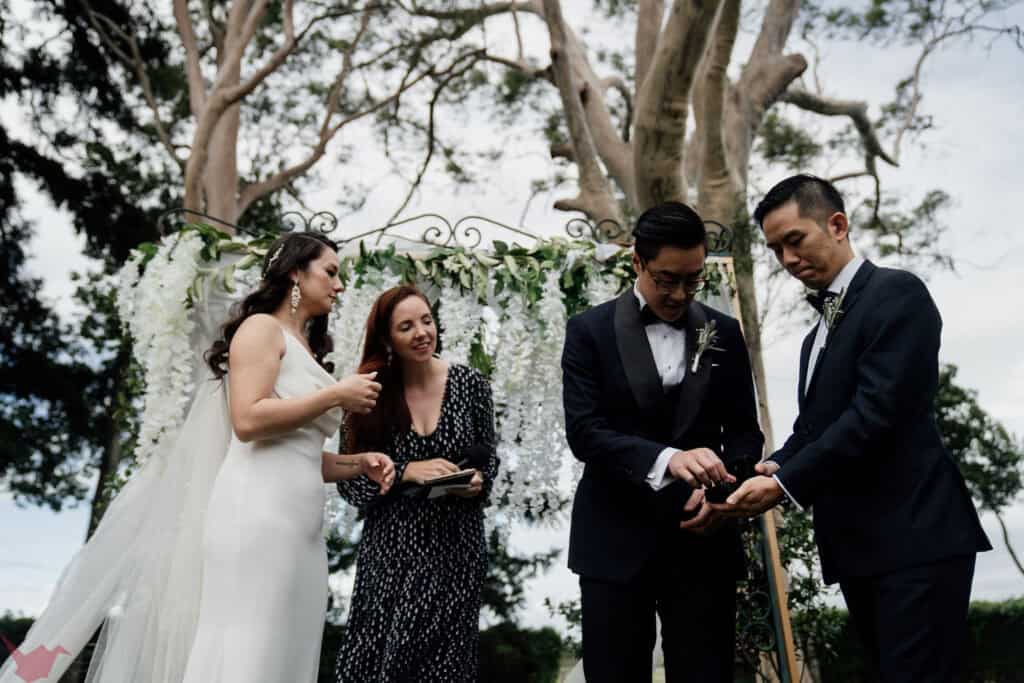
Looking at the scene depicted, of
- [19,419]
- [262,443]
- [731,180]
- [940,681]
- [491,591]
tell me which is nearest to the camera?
[940,681]

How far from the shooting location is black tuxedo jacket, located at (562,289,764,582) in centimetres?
284

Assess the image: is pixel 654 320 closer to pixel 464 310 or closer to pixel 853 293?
pixel 853 293

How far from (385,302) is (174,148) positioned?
8.96 m

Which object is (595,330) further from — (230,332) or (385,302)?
(230,332)

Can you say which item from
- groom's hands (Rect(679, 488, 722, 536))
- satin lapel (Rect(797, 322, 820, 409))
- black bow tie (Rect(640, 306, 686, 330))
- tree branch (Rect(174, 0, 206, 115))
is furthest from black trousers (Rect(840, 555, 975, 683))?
tree branch (Rect(174, 0, 206, 115))

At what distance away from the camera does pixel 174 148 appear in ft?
38.5

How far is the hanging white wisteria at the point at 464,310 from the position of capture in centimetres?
516

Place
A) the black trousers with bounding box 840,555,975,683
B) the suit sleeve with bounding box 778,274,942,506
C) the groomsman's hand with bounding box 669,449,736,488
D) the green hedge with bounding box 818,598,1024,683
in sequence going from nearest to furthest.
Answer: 1. the black trousers with bounding box 840,555,975,683
2. the suit sleeve with bounding box 778,274,942,506
3. the groomsman's hand with bounding box 669,449,736,488
4. the green hedge with bounding box 818,598,1024,683

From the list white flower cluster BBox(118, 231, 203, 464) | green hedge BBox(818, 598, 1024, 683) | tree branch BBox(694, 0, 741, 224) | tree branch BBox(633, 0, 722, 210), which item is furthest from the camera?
green hedge BBox(818, 598, 1024, 683)

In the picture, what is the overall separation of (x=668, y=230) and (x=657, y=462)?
2.17 feet

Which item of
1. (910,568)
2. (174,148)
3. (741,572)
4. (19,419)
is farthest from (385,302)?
(19,419)

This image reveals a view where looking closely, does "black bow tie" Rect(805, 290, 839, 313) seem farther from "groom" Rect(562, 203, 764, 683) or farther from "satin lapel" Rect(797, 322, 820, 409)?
"groom" Rect(562, 203, 764, 683)

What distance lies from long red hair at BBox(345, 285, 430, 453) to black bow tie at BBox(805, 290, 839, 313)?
1538 mm

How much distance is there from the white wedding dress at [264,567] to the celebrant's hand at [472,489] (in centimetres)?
49
